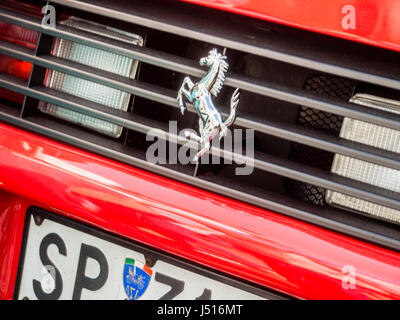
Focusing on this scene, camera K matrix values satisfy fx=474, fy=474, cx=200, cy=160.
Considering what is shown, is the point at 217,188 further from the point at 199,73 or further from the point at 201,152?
the point at 199,73

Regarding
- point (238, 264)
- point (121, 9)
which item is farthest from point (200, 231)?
point (121, 9)

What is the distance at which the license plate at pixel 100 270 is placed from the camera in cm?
142

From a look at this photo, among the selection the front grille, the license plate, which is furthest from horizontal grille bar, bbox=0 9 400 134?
the license plate

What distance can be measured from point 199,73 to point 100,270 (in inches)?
27.4

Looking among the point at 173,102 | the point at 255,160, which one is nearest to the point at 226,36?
the point at 173,102

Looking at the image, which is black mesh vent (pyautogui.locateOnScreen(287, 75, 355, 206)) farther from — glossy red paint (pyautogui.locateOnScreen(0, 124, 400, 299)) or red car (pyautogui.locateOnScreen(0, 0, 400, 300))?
glossy red paint (pyautogui.locateOnScreen(0, 124, 400, 299))

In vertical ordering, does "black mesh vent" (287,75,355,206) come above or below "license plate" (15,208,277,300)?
above

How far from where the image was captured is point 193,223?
4.48 ft

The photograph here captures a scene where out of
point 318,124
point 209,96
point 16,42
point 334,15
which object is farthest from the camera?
point 16,42

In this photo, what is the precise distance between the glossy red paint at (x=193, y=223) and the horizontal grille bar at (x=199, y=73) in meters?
0.33

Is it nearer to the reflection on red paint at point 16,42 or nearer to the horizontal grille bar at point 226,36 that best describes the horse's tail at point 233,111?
the horizontal grille bar at point 226,36

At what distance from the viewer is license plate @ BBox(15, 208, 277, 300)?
4.65ft
